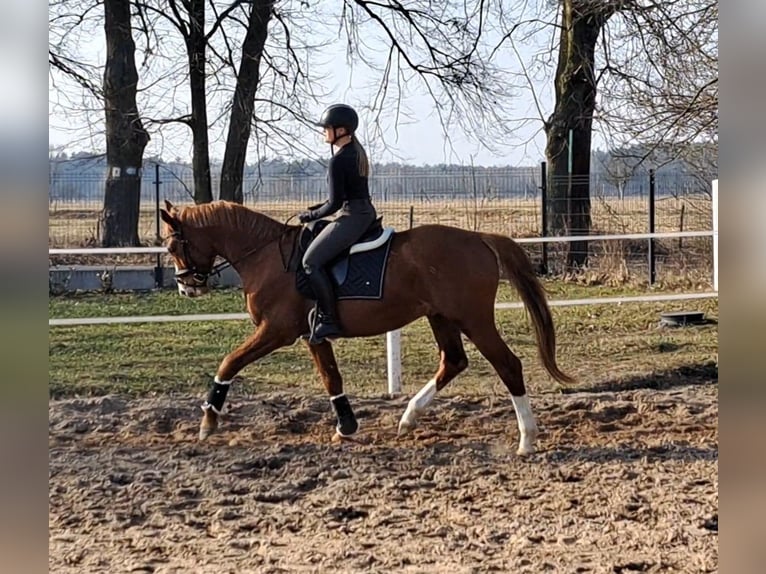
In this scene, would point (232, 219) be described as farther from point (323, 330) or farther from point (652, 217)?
point (652, 217)

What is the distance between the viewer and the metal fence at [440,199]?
40.8ft

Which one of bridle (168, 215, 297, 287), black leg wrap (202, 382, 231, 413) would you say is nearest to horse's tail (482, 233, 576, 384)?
bridle (168, 215, 297, 287)

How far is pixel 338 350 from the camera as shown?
888cm

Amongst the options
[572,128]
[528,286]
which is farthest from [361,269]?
[572,128]

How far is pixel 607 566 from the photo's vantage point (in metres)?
3.54

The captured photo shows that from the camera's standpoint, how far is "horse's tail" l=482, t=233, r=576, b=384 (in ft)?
17.5

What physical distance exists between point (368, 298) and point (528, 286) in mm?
959

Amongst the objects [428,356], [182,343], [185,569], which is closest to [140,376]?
[182,343]

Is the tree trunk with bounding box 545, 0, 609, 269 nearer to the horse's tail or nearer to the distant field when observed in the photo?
the distant field

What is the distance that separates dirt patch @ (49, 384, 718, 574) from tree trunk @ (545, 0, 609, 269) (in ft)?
20.6

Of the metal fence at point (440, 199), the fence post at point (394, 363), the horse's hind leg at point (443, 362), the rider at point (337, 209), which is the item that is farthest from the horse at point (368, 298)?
the metal fence at point (440, 199)
